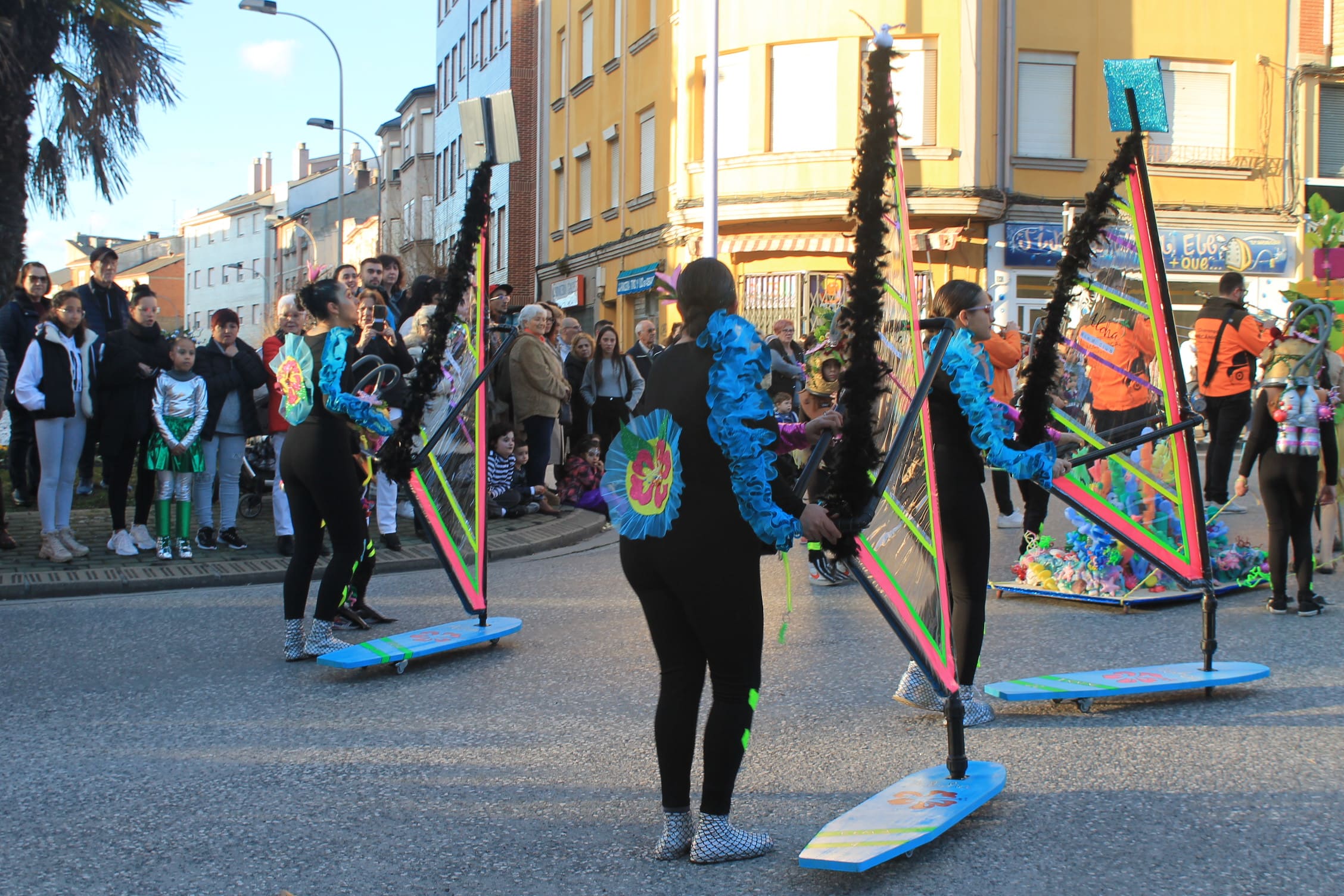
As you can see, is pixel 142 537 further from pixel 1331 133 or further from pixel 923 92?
pixel 1331 133

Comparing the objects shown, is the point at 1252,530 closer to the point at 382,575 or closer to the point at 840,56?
the point at 382,575

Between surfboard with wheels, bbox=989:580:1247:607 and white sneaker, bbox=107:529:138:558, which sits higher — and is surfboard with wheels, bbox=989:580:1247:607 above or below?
below

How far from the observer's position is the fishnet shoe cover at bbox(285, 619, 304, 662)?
22.8 ft

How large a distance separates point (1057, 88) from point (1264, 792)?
856 inches

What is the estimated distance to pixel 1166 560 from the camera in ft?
21.8

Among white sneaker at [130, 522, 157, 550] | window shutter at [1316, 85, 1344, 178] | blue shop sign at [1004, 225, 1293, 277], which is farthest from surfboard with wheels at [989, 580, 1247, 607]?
window shutter at [1316, 85, 1344, 178]

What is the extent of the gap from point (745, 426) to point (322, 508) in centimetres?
358

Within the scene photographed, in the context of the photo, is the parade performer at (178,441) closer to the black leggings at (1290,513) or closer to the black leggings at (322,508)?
the black leggings at (322,508)

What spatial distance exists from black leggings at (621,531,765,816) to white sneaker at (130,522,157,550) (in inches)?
304

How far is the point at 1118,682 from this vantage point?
575 centimetres

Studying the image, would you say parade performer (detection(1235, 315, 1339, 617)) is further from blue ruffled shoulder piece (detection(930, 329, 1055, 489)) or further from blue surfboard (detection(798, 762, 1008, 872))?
blue surfboard (detection(798, 762, 1008, 872))

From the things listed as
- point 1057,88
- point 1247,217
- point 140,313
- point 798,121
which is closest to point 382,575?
point 140,313

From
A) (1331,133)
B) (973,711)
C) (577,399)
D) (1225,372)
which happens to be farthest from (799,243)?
(973,711)

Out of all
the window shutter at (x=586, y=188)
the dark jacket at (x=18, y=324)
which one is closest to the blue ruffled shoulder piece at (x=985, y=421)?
the dark jacket at (x=18, y=324)
